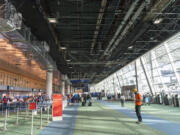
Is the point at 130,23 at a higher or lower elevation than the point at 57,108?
higher

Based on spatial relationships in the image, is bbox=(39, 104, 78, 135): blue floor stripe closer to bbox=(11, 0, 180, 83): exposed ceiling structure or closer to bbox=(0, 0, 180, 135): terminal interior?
bbox=(0, 0, 180, 135): terminal interior

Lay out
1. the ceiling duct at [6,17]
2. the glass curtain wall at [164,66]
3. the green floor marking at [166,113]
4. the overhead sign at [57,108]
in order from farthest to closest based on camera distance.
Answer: the glass curtain wall at [164,66] → the green floor marking at [166,113] → the overhead sign at [57,108] → the ceiling duct at [6,17]

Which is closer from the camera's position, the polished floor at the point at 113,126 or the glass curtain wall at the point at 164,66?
the polished floor at the point at 113,126

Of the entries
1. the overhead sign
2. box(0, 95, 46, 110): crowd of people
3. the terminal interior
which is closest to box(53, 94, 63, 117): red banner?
the overhead sign

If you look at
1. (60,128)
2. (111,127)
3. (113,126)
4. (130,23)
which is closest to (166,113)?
(113,126)

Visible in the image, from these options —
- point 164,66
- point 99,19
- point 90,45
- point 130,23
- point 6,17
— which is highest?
point 90,45

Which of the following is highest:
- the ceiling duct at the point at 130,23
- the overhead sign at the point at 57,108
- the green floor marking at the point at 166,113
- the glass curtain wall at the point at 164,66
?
the ceiling duct at the point at 130,23

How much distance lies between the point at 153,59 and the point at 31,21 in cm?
1611

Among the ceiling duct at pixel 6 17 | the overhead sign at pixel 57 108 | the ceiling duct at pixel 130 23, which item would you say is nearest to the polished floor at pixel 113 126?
the overhead sign at pixel 57 108

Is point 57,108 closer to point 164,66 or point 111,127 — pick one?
point 111,127

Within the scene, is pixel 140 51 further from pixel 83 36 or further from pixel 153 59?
pixel 83 36

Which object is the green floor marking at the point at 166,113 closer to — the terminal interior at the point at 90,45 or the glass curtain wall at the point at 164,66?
the terminal interior at the point at 90,45

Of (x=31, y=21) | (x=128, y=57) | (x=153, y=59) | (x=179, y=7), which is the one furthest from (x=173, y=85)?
(x=31, y=21)

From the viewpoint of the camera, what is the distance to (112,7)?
9.62m
